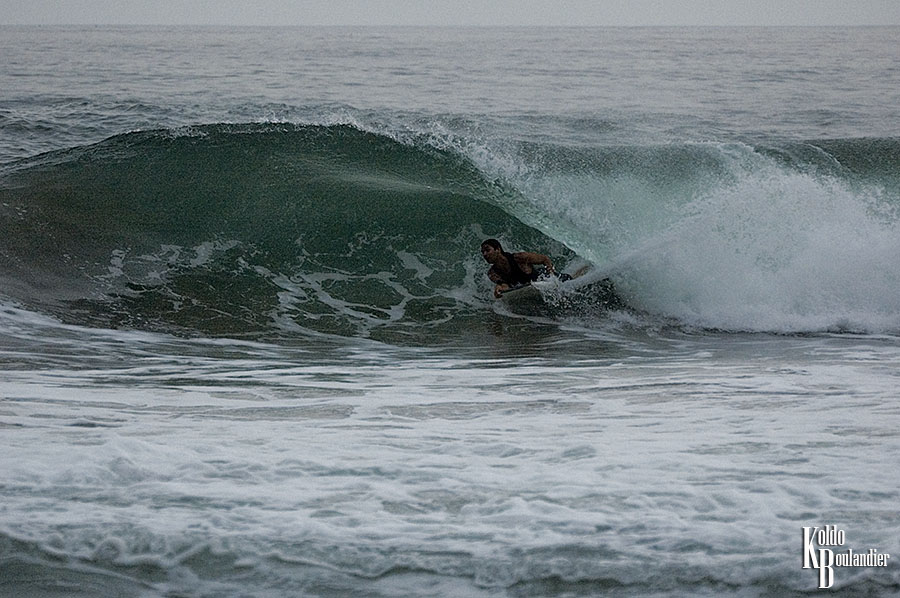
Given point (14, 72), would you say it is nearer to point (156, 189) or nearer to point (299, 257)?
point (156, 189)

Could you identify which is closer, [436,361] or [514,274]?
[436,361]

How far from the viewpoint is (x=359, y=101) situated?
23.0 m

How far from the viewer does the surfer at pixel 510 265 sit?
9172 mm

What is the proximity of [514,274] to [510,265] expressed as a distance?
0.32 feet

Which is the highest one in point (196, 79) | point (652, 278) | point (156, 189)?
point (196, 79)

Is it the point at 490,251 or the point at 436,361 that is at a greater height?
the point at 490,251

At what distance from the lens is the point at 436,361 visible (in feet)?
22.9

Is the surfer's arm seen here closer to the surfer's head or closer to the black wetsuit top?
the black wetsuit top

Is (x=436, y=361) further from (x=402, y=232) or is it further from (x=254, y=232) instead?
(x=254, y=232)

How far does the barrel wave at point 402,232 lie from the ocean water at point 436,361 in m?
Result: 0.05

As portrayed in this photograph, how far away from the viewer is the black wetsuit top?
9148 mm

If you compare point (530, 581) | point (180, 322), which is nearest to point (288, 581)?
point (530, 581)

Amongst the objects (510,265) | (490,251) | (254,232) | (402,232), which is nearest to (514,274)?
(510,265)

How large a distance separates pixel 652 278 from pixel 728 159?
579 cm
